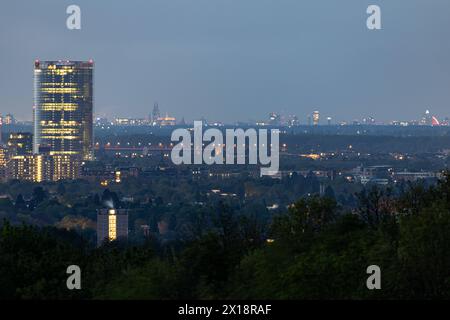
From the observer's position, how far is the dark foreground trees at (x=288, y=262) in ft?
150

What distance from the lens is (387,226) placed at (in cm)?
5659

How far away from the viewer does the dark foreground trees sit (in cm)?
4584

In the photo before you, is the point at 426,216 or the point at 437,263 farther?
the point at 426,216

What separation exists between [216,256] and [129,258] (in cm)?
1076

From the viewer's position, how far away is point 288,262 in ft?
171

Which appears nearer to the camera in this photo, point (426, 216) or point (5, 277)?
point (426, 216)

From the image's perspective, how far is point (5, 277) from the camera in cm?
5459

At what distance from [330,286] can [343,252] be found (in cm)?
433
